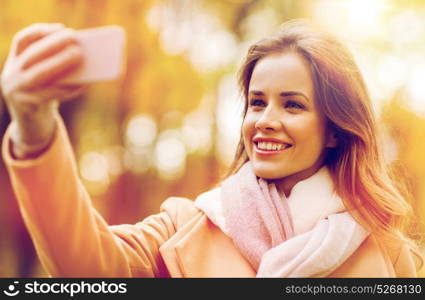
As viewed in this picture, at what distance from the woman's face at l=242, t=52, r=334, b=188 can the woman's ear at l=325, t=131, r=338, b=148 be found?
7 centimetres

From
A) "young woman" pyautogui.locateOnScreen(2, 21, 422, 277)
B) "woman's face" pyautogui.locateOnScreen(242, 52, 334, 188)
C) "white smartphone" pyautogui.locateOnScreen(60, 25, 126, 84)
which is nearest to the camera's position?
"white smartphone" pyautogui.locateOnScreen(60, 25, 126, 84)

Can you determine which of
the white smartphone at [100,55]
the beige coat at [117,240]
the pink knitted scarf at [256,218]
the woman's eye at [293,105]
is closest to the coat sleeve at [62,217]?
the beige coat at [117,240]

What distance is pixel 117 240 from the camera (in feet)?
4.42

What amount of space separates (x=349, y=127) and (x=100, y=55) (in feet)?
2.97

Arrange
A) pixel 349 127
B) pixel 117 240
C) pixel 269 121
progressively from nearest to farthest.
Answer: pixel 117 240 → pixel 269 121 → pixel 349 127

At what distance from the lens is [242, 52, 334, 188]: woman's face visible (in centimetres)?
161

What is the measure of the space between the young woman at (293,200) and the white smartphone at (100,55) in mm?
371

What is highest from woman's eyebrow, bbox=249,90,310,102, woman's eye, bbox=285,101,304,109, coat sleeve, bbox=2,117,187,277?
woman's eyebrow, bbox=249,90,310,102

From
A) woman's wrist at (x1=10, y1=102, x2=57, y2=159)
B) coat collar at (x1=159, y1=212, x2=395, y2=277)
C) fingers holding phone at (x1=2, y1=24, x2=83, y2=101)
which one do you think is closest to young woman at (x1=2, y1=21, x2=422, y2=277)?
coat collar at (x1=159, y1=212, x2=395, y2=277)

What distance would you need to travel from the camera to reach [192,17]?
577 cm

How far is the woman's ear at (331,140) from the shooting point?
1735 millimetres

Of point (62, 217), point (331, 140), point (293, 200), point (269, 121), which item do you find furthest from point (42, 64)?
point (331, 140)

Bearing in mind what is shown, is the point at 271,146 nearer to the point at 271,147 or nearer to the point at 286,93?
the point at 271,147

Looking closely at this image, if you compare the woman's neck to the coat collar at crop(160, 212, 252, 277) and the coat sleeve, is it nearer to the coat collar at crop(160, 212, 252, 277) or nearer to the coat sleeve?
the coat collar at crop(160, 212, 252, 277)
